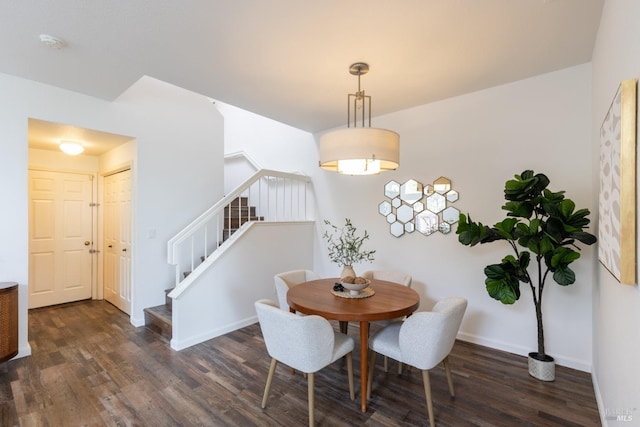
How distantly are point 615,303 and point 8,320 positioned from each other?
461 cm

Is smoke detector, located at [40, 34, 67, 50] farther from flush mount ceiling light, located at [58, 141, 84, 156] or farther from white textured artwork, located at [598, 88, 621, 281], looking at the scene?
white textured artwork, located at [598, 88, 621, 281]

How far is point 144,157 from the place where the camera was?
12.2 feet

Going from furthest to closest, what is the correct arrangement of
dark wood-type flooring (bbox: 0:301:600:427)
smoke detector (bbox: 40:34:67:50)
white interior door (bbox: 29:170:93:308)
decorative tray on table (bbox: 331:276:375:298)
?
white interior door (bbox: 29:170:93:308), decorative tray on table (bbox: 331:276:375:298), smoke detector (bbox: 40:34:67:50), dark wood-type flooring (bbox: 0:301:600:427)

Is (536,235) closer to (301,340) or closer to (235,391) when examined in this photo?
(301,340)

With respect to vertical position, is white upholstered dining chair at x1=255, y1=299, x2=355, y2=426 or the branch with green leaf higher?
the branch with green leaf

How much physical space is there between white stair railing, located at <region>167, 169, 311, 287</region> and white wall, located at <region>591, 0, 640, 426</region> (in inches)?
133

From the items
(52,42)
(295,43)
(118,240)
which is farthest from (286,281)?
(118,240)

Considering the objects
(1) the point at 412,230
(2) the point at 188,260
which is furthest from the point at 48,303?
(1) the point at 412,230

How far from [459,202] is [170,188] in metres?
3.69

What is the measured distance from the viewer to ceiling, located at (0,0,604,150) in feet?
6.30

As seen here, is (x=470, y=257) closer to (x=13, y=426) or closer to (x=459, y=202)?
(x=459, y=202)

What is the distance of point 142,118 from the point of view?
A: 3.73m

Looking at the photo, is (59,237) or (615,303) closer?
(615,303)

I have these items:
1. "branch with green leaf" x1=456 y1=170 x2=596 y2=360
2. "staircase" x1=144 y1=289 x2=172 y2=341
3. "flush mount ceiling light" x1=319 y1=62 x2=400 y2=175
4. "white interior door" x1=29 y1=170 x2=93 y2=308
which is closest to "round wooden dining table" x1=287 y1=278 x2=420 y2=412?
"branch with green leaf" x1=456 y1=170 x2=596 y2=360
